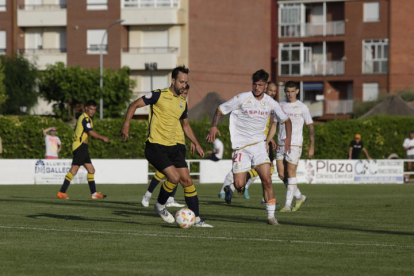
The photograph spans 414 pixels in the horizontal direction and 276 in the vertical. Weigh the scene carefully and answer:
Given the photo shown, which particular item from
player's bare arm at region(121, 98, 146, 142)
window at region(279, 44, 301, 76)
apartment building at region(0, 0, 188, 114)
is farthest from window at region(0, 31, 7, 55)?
player's bare arm at region(121, 98, 146, 142)

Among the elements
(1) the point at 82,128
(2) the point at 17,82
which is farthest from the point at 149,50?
(1) the point at 82,128

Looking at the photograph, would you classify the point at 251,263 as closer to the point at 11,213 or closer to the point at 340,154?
the point at 11,213

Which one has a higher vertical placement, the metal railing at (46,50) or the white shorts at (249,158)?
the metal railing at (46,50)

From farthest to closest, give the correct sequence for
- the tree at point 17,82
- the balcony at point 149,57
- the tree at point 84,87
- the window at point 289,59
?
the window at point 289,59 < the balcony at point 149,57 < the tree at point 17,82 < the tree at point 84,87

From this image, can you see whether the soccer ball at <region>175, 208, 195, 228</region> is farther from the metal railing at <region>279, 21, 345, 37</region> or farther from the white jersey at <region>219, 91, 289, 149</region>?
the metal railing at <region>279, 21, 345, 37</region>

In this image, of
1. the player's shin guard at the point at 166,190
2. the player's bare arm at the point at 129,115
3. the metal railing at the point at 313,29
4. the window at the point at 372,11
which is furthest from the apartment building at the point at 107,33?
the player's bare arm at the point at 129,115

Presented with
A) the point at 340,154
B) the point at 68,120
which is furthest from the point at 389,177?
the point at 68,120

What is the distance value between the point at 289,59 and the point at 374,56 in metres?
7.11

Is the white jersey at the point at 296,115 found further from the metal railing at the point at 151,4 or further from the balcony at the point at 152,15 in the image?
the metal railing at the point at 151,4

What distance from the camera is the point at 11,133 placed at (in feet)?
119

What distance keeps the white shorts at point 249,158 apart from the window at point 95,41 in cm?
4967

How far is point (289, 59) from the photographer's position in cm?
6725

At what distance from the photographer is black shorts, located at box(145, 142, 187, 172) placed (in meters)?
11.2

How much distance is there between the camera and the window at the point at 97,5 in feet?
199
